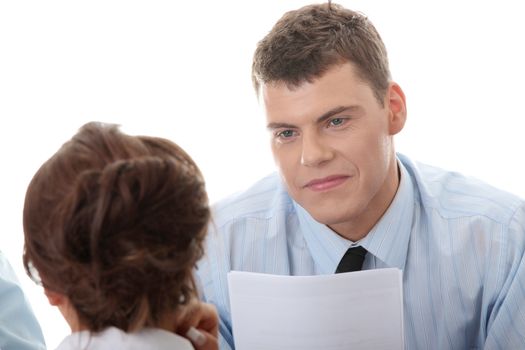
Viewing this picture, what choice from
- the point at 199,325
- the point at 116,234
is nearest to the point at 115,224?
the point at 116,234

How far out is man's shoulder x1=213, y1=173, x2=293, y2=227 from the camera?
192cm

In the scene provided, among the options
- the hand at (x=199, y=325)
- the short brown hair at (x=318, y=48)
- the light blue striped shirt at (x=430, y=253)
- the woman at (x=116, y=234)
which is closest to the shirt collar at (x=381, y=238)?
the light blue striped shirt at (x=430, y=253)

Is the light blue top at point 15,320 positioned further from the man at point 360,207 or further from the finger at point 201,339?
the finger at point 201,339

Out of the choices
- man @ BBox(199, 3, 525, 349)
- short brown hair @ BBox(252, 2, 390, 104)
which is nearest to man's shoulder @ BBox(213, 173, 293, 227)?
man @ BBox(199, 3, 525, 349)

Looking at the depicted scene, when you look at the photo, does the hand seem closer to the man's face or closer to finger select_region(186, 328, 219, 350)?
finger select_region(186, 328, 219, 350)


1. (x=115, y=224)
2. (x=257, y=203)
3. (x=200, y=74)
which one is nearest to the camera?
(x=115, y=224)

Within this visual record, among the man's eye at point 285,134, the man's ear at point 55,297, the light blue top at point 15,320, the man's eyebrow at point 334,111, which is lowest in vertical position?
the light blue top at point 15,320

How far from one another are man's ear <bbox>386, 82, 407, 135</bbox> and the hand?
2.15 feet

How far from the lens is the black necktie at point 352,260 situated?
5.97 ft

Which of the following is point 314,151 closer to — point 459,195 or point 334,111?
point 334,111

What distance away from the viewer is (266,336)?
1.60 m

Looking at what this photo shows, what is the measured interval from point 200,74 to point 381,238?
2.86 ft

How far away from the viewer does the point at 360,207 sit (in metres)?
1.71

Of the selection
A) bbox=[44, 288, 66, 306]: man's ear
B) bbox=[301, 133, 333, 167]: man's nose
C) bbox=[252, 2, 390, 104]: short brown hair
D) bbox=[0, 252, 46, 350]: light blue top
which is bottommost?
bbox=[0, 252, 46, 350]: light blue top
